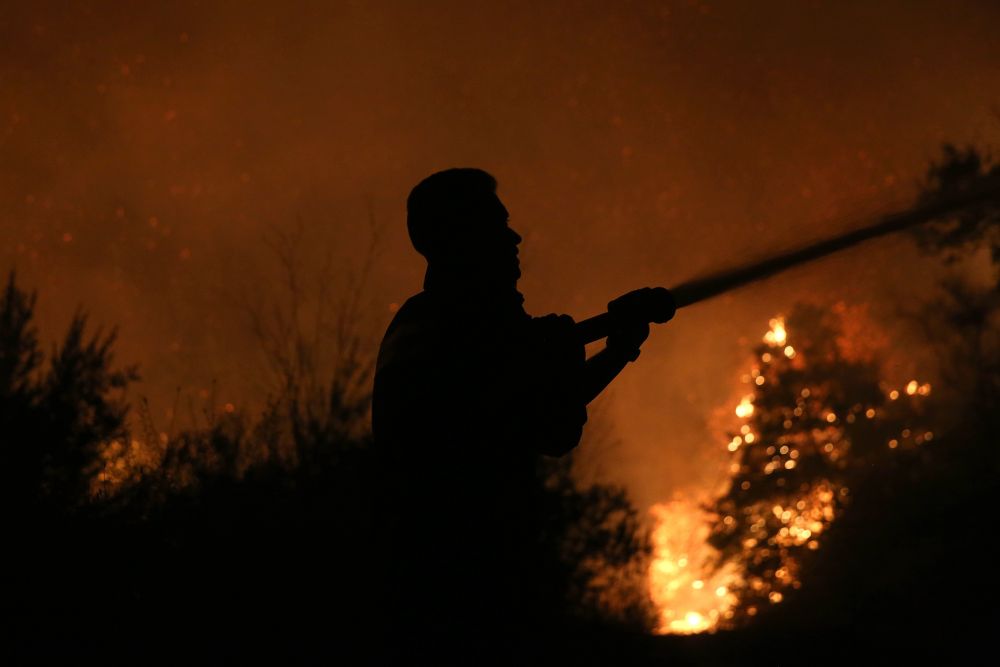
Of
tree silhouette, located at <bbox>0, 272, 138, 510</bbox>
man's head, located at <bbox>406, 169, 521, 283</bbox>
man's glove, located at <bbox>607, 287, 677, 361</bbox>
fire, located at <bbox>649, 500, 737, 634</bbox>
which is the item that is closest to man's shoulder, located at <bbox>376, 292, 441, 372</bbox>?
man's head, located at <bbox>406, 169, 521, 283</bbox>

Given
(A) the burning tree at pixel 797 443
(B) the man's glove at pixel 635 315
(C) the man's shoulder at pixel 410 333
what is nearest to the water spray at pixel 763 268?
(B) the man's glove at pixel 635 315

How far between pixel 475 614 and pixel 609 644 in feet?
14.6

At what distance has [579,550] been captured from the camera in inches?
659

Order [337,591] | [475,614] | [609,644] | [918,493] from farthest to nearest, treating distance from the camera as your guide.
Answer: [918,493] < [337,591] < [609,644] < [475,614]

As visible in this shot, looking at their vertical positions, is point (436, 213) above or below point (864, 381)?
below

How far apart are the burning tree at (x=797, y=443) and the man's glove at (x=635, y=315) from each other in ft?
114

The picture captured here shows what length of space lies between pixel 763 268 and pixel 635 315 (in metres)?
0.96

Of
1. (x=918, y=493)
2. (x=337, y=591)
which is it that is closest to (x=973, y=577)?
(x=337, y=591)

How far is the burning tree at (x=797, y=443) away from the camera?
1487 inches

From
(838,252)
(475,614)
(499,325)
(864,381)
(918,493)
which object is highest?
(864,381)

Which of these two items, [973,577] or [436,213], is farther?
[973,577]

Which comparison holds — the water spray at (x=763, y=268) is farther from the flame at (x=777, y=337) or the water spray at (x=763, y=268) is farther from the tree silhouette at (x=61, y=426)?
the flame at (x=777, y=337)

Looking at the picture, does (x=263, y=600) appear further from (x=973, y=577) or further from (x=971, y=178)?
(x=971, y=178)

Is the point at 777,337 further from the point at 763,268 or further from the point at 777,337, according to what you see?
the point at 763,268
